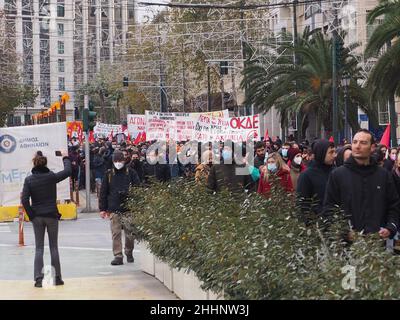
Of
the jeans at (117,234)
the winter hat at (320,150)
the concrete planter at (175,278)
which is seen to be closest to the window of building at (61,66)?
the jeans at (117,234)

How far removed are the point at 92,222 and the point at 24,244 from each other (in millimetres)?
5077

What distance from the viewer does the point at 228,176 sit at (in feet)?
46.3

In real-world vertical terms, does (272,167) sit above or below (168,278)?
above

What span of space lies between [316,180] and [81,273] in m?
5.16

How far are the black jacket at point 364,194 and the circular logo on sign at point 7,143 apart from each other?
16140mm

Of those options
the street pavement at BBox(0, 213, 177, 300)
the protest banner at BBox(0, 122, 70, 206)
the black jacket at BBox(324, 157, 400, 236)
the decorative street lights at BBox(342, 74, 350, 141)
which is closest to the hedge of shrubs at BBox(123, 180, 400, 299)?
the black jacket at BBox(324, 157, 400, 236)

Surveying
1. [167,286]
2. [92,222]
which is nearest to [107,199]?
[167,286]

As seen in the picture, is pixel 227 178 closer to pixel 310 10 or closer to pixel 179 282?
pixel 179 282

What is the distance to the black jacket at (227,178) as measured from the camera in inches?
536

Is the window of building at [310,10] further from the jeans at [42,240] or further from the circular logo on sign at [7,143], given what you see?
the jeans at [42,240]

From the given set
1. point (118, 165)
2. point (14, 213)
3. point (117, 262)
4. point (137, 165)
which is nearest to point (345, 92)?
point (137, 165)

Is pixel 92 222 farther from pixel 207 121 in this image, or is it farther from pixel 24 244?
pixel 207 121

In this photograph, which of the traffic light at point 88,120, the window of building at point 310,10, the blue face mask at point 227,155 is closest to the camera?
the blue face mask at point 227,155

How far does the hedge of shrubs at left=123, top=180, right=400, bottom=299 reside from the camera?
662cm
